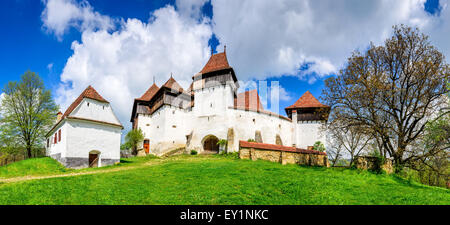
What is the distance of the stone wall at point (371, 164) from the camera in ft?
41.4

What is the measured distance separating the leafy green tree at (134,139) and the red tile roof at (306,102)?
24.5 m

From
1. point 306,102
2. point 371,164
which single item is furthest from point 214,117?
point 371,164

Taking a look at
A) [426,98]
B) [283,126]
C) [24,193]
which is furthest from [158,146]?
[426,98]

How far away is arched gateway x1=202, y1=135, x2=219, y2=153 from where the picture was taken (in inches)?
1113

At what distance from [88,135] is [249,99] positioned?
21.9 meters

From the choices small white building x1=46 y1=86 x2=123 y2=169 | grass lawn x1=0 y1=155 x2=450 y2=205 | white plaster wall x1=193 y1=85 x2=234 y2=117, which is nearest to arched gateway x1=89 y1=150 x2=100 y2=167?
small white building x1=46 y1=86 x2=123 y2=169

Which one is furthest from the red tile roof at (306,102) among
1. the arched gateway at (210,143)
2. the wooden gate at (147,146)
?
the wooden gate at (147,146)

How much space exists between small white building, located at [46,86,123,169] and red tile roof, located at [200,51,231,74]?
51.0ft

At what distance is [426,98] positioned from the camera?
39.5 ft

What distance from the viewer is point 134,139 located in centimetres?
3080

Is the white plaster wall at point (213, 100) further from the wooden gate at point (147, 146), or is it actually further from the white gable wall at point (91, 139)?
the white gable wall at point (91, 139)

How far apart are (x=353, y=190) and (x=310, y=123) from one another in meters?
26.9

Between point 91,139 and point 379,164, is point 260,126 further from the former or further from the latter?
point 91,139
